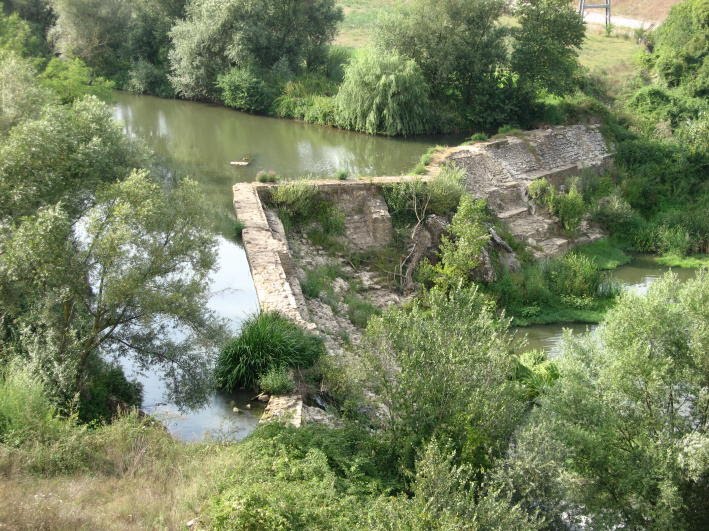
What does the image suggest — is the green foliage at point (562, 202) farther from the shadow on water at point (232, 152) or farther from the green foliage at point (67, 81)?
the green foliage at point (67, 81)

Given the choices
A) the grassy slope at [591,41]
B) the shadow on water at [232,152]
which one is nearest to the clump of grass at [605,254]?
the shadow on water at [232,152]

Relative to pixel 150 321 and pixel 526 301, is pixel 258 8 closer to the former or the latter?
pixel 526 301

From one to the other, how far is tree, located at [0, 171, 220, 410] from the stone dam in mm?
2904

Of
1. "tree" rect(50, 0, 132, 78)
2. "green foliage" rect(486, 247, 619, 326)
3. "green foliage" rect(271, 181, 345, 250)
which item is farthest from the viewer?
"tree" rect(50, 0, 132, 78)

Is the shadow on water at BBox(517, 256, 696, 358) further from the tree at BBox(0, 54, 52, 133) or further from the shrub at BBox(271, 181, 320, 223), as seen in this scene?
the tree at BBox(0, 54, 52, 133)

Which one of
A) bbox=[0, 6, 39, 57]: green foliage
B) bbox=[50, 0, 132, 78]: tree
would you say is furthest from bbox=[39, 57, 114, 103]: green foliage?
bbox=[50, 0, 132, 78]: tree

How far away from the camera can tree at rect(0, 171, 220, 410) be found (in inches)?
505

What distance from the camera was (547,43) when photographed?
111 feet

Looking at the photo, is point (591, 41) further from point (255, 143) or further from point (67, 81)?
point (67, 81)

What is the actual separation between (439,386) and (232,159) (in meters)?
21.0

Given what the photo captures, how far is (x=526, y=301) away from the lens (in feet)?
77.6

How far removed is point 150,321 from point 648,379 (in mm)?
8309

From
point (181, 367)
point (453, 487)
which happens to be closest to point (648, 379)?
point (453, 487)

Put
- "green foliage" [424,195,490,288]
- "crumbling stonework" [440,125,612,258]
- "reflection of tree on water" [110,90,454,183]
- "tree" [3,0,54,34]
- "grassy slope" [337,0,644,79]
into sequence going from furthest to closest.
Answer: "tree" [3,0,54,34] < "grassy slope" [337,0,644,79] < "reflection of tree on water" [110,90,454,183] < "crumbling stonework" [440,125,612,258] < "green foliage" [424,195,490,288]
